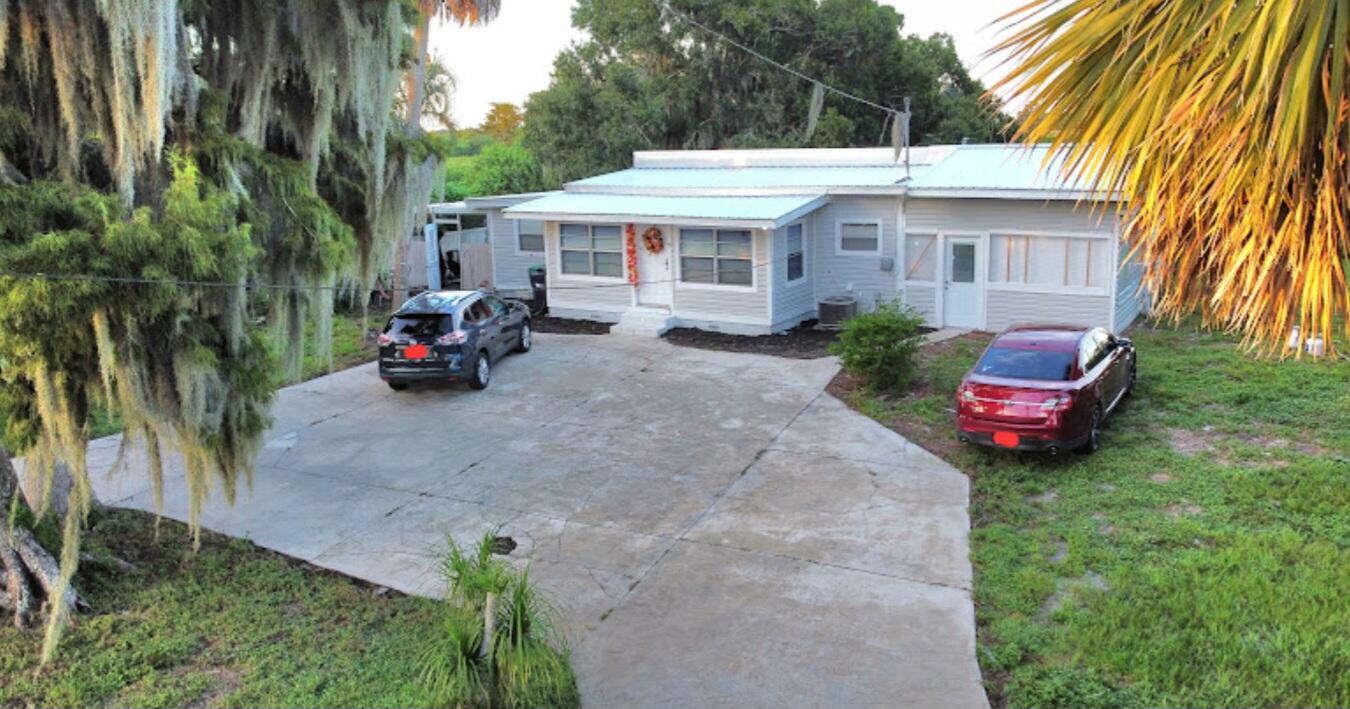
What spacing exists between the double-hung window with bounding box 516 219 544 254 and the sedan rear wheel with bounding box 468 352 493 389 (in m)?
7.86

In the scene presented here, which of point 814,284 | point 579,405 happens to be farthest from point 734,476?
point 814,284

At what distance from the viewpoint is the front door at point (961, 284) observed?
17.4 metres

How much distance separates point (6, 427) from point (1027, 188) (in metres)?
14.4

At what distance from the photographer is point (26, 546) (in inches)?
304

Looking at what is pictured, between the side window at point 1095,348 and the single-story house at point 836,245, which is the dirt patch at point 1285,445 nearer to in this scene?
the side window at point 1095,348

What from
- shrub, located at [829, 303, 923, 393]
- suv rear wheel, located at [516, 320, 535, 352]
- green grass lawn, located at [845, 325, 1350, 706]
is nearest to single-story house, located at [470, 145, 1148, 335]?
suv rear wheel, located at [516, 320, 535, 352]

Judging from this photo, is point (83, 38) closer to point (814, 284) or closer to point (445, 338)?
point (445, 338)

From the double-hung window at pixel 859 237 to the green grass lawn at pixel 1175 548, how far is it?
A: 5650mm

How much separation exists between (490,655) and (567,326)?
1427 centimetres

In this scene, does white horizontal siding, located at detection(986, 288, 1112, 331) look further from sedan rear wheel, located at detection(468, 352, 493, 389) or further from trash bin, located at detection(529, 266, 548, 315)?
trash bin, located at detection(529, 266, 548, 315)

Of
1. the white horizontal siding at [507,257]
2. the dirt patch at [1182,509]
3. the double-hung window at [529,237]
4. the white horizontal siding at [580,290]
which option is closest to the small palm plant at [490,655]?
the dirt patch at [1182,509]

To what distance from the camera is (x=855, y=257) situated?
18.6m

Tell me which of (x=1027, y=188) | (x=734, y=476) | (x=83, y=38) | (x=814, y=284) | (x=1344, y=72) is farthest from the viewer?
(x=814, y=284)

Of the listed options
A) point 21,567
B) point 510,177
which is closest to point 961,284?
point 21,567
